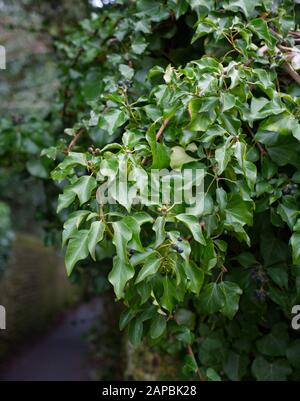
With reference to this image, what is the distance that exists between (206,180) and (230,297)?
379 mm

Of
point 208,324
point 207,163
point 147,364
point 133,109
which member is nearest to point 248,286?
point 208,324

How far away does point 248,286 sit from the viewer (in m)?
1.61

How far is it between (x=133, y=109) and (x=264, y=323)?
91 cm

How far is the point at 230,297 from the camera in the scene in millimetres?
1461

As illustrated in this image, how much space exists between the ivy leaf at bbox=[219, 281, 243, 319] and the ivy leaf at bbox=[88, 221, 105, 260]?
523 millimetres

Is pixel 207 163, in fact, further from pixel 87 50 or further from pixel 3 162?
pixel 3 162

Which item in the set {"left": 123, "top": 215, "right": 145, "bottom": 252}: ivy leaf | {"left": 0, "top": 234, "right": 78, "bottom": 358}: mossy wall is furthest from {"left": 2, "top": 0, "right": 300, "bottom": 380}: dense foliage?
{"left": 0, "top": 234, "right": 78, "bottom": 358}: mossy wall

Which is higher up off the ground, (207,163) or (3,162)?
(207,163)

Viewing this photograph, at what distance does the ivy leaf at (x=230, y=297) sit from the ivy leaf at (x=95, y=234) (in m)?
0.52

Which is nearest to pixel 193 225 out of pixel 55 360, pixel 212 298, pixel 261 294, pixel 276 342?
pixel 212 298

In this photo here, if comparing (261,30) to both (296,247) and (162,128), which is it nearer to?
(162,128)

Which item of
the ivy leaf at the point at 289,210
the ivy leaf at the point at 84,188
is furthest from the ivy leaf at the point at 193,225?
the ivy leaf at the point at 289,210

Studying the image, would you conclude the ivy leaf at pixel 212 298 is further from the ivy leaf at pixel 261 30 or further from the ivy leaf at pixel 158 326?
the ivy leaf at pixel 261 30

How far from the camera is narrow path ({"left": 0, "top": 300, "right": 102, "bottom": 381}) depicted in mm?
6266
